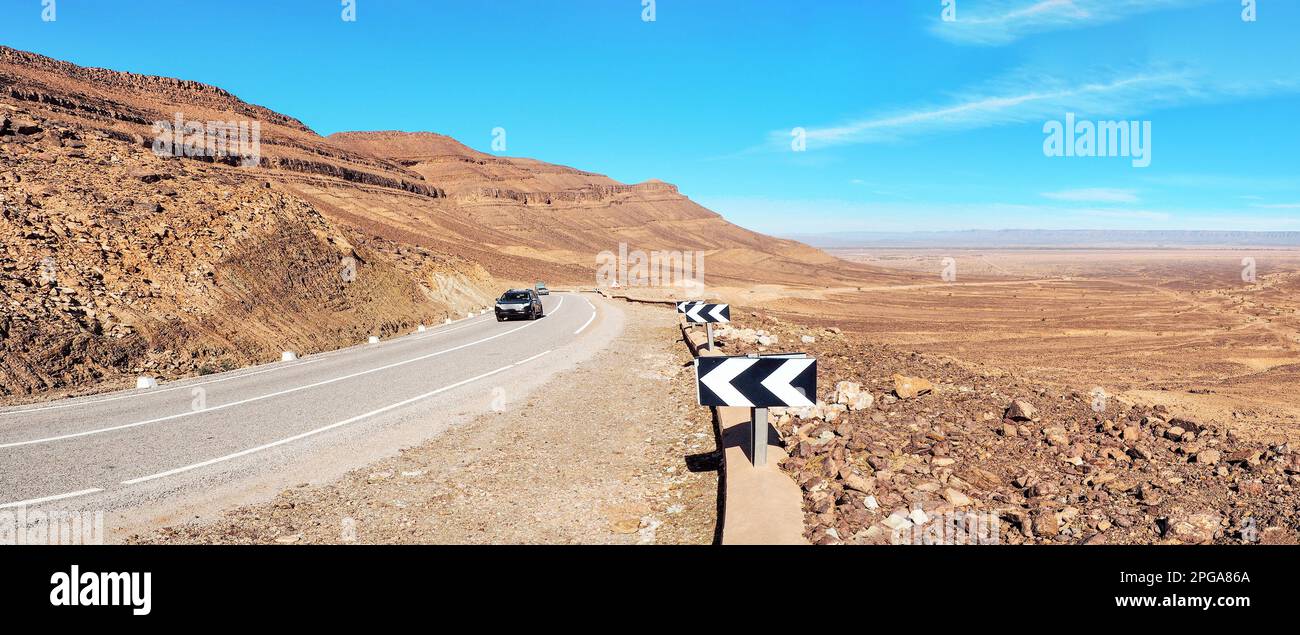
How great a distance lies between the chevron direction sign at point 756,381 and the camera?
5.35 meters

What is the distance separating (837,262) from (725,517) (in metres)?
129

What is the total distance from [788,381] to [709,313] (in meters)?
8.67

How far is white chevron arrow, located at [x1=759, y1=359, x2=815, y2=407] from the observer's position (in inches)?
211

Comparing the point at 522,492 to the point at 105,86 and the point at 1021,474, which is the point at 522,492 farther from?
the point at 105,86

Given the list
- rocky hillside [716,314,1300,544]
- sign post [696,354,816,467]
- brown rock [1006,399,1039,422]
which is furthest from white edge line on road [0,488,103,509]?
brown rock [1006,399,1039,422]

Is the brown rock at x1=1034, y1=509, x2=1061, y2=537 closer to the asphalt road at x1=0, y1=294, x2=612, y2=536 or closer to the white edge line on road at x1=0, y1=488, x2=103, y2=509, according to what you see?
the asphalt road at x1=0, y1=294, x2=612, y2=536

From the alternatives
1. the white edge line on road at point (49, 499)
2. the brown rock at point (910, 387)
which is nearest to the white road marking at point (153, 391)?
the white edge line on road at point (49, 499)

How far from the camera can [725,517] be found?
4621mm

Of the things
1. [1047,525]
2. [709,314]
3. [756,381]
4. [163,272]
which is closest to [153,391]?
[163,272]

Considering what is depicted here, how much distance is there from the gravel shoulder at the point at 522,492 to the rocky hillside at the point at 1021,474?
115 cm

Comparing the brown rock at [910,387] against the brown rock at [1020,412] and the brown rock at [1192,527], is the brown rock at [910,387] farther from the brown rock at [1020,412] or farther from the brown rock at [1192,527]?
the brown rock at [1192,527]

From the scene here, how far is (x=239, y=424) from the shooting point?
8.80m

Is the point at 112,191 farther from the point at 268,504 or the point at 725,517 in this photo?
the point at 725,517
